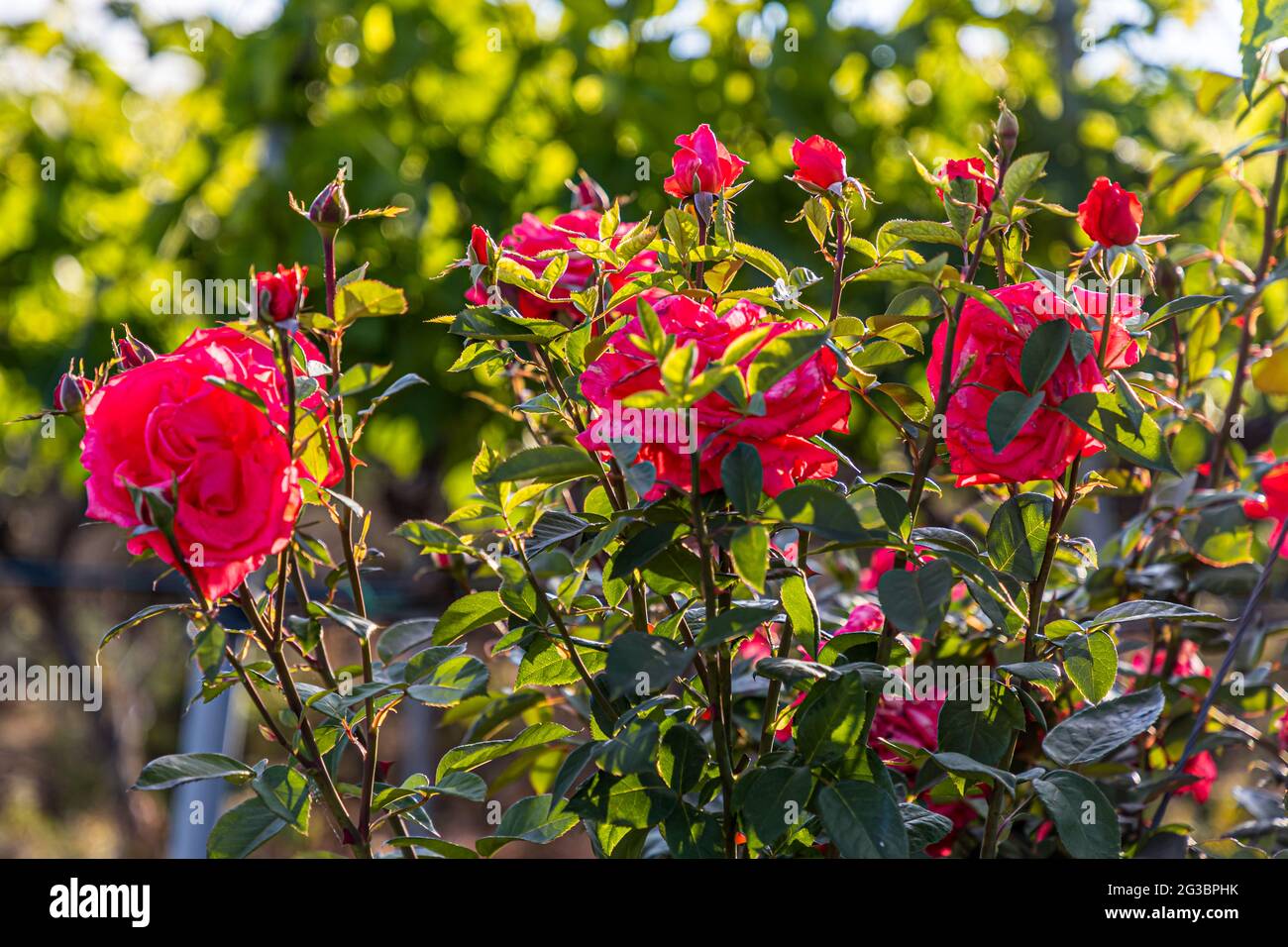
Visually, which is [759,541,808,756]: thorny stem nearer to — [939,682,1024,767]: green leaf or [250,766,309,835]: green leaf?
[939,682,1024,767]: green leaf

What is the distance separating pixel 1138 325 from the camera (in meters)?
0.53

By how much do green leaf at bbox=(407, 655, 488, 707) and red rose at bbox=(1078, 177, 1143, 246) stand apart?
1.16ft

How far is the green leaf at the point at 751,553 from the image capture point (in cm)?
42

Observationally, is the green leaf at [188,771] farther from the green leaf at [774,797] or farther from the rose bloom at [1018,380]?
the rose bloom at [1018,380]

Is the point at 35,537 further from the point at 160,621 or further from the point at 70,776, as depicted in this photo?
the point at 70,776

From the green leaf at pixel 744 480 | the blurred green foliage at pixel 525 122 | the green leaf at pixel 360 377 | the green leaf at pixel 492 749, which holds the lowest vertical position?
the green leaf at pixel 492 749

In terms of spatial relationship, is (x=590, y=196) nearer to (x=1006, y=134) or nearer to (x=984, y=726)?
(x=1006, y=134)

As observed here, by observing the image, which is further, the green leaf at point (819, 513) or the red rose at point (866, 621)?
the red rose at point (866, 621)

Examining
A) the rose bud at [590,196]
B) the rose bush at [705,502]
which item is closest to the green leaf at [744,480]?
the rose bush at [705,502]

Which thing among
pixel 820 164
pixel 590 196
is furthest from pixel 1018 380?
pixel 590 196

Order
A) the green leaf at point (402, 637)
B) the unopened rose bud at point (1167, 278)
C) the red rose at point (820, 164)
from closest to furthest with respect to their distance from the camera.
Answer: the red rose at point (820, 164)
the green leaf at point (402, 637)
the unopened rose bud at point (1167, 278)

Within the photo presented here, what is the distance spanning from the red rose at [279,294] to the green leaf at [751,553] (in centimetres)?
20
